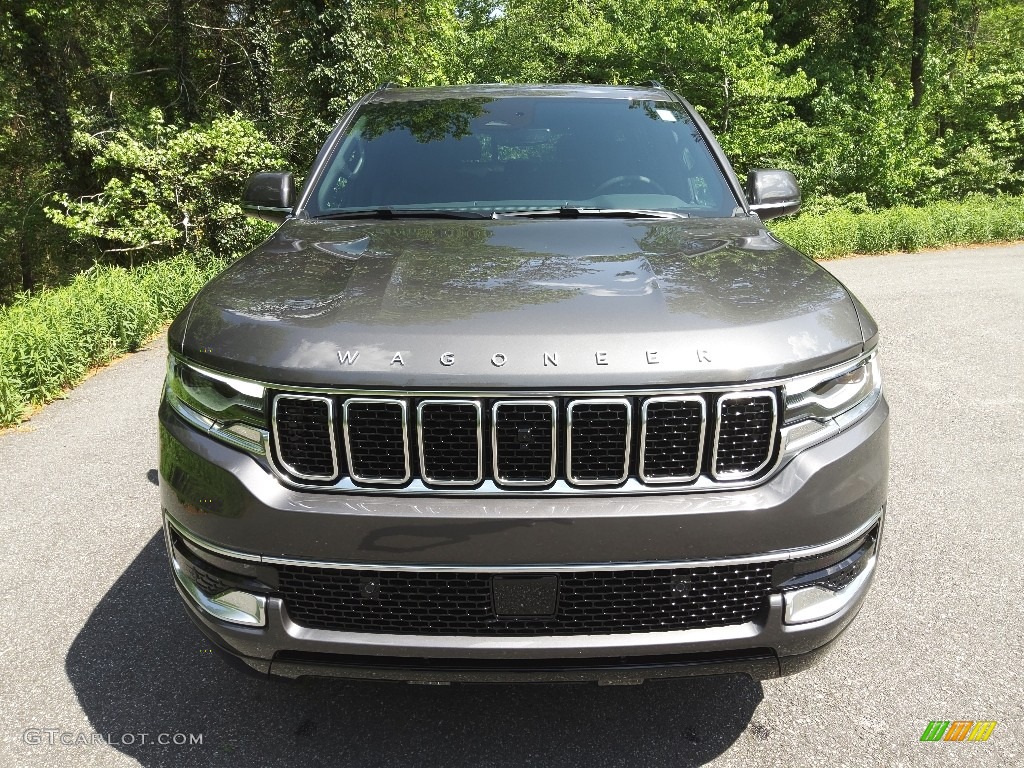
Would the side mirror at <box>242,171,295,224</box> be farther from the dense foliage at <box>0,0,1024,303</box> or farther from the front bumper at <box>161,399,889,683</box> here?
the dense foliage at <box>0,0,1024,303</box>

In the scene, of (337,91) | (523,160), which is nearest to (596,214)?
(523,160)

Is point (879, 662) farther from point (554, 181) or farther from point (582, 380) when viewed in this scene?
point (554, 181)

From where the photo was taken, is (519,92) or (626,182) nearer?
(626,182)

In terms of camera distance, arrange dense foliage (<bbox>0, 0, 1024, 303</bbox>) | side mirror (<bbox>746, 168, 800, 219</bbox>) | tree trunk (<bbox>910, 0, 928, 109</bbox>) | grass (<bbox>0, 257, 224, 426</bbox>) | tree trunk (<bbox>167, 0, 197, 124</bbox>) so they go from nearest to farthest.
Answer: side mirror (<bbox>746, 168, 800, 219</bbox>), grass (<bbox>0, 257, 224, 426</bbox>), dense foliage (<bbox>0, 0, 1024, 303</bbox>), tree trunk (<bbox>167, 0, 197, 124</bbox>), tree trunk (<bbox>910, 0, 928, 109</bbox>)

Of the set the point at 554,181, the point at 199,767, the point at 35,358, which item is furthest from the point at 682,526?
the point at 35,358

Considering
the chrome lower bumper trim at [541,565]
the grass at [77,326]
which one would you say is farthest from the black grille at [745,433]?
the grass at [77,326]

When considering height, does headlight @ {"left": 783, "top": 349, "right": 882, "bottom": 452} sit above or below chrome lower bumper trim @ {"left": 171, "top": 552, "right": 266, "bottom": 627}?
above

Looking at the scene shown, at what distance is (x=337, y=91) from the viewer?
18.5m

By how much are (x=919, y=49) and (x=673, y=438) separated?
29932 mm

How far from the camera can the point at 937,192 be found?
980 inches

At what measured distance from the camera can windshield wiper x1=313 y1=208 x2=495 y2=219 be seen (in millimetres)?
3250

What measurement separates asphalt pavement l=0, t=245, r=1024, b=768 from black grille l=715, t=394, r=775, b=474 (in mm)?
1022

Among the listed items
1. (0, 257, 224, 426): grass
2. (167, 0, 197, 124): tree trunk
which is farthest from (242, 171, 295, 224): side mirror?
(167, 0, 197, 124): tree trunk

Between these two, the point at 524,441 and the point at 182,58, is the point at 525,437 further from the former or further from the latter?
the point at 182,58
